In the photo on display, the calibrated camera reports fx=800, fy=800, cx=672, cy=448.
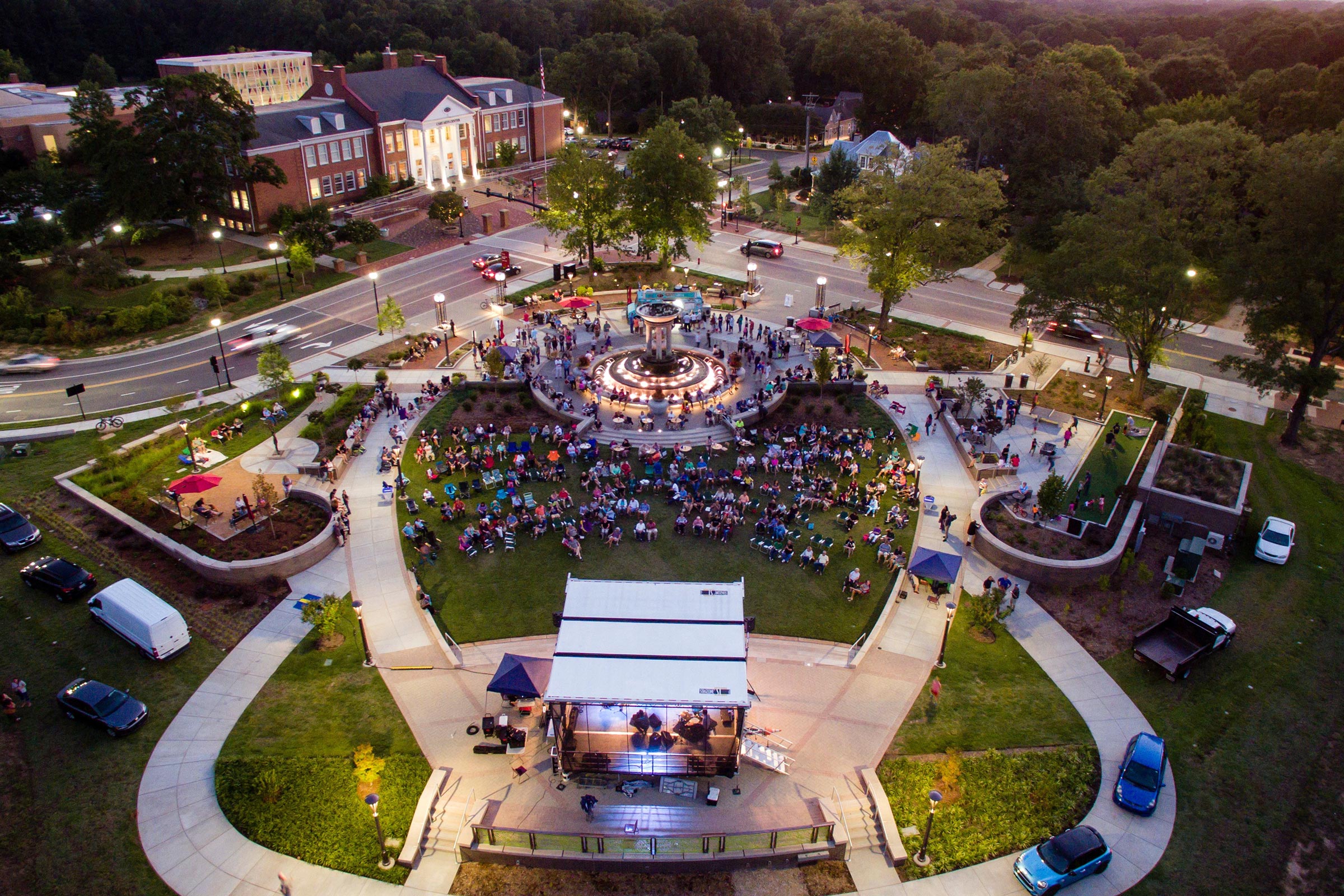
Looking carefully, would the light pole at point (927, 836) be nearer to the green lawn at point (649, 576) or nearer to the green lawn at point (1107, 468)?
the green lawn at point (649, 576)

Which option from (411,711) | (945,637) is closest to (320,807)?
(411,711)

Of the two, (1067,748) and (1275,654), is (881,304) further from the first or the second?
(1067,748)

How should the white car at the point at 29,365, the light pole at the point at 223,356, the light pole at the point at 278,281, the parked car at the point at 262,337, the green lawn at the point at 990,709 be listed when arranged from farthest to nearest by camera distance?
1. the light pole at the point at 278,281
2. the parked car at the point at 262,337
3. the white car at the point at 29,365
4. the light pole at the point at 223,356
5. the green lawn at the point at 990,709

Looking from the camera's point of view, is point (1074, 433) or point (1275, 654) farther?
point (1074, 433)

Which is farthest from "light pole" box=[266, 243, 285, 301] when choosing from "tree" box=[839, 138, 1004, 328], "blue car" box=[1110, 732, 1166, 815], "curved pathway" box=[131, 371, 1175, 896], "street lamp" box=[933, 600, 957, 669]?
"blue car" box=[1110, 732, 1166, 815]

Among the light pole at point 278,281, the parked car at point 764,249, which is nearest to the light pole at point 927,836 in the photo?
the parked car at point 764,249

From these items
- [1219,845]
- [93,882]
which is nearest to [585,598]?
[93,882]

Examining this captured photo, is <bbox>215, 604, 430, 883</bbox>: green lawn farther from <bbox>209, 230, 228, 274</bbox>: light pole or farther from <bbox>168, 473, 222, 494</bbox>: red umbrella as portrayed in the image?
<bbox>209, 230, 228, 274</bbox>: light pole
